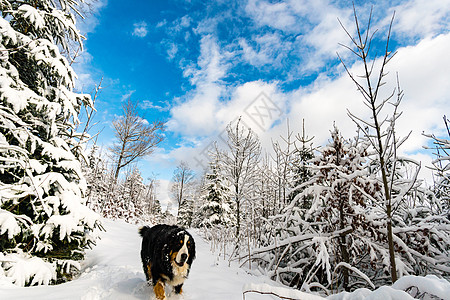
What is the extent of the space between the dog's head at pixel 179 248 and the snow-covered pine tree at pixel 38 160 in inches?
79.7

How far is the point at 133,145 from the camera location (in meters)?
15.9

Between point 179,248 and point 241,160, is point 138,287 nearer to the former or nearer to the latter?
point 179,248

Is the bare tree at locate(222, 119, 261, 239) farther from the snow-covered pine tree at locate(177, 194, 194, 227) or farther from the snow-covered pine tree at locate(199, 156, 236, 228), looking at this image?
the snow-covered pine tree at locate(177, 194, 194, 227)

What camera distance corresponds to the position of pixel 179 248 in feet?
9.98

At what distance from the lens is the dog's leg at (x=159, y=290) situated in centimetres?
286

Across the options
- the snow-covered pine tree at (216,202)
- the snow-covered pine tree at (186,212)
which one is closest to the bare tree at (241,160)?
the snow-covered pine tree at (216,202)

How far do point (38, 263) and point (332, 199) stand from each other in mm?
5031

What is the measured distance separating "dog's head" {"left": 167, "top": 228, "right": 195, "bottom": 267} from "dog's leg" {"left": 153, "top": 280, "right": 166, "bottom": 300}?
1.12 ft

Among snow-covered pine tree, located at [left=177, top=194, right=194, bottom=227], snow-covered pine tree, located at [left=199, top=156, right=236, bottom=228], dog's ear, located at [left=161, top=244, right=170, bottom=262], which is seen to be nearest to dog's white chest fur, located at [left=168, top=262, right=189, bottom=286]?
dog's ear, located at [left=161, top=244, right=170, bottom=262]

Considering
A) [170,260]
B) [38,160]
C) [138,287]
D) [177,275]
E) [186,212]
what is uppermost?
[38,160]

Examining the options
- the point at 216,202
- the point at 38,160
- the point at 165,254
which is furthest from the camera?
the point at 216,202

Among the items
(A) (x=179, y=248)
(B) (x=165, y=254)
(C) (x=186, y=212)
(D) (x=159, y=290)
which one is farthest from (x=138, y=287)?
(C) (x=186, y=212)

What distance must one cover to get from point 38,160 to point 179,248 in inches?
128

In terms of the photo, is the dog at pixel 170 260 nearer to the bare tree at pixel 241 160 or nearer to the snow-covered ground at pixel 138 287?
the snow-covered ground at pixel 138 287
